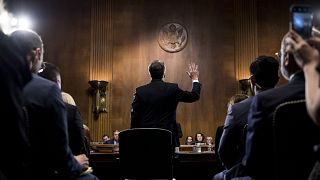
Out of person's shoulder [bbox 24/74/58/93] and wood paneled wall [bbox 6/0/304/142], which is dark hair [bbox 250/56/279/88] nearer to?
person's shoulder [bbox 24/74/58/93]

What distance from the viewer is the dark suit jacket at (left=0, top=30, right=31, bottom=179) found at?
67.8 inches

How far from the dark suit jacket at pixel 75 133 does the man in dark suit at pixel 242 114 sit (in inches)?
40.4

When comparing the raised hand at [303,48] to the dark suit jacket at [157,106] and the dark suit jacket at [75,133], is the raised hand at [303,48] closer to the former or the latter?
the dark suit jacket at [75,133]

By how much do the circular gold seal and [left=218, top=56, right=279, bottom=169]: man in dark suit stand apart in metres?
6.81

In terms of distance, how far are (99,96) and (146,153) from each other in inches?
229

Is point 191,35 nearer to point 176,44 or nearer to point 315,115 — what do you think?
point 176,44

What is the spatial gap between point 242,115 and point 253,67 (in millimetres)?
350

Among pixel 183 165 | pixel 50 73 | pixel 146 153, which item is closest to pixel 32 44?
pixel 50 73

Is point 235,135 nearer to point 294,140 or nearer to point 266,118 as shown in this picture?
point 266,118

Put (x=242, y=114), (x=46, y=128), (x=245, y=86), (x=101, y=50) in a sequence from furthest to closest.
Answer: (x=101, y=50), (x=245, y=86), (x=242, y=114), (x=46, y=128)

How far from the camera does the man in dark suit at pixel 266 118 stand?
7.18ft

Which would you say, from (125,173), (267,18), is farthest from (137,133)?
(267,18)

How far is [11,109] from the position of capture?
173cm

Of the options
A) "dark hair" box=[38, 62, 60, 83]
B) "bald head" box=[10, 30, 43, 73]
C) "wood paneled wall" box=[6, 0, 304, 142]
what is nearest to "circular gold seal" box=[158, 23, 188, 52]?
"wood paneled wall" box=[6, 0, 304, 142]
